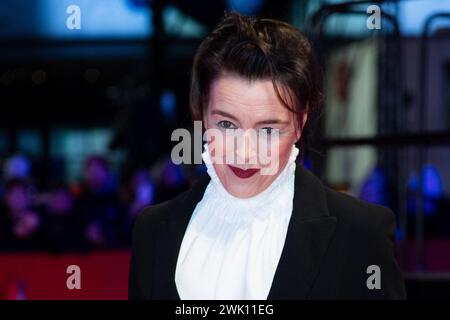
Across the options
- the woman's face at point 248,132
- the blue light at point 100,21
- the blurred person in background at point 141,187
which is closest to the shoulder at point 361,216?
the woman's face at point 248,132

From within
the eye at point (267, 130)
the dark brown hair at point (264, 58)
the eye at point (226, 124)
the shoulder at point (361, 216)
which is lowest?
the shoulder at point (361, 216)

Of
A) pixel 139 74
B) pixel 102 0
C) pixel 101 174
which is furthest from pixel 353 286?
pixel 139 74

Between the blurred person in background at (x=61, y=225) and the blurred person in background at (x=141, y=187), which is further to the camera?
the blurred person in background at (x=141, y=187)

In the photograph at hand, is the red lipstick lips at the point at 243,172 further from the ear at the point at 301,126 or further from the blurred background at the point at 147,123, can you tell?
the blurred background at the point at 147,123

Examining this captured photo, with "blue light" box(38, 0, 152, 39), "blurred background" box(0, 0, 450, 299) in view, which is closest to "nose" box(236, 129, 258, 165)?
"blurred background" box(0, 0, 450, 299)

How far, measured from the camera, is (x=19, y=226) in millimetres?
5016

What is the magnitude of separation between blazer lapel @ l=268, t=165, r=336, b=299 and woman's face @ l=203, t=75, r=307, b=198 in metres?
0.08

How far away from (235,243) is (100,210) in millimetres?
4004

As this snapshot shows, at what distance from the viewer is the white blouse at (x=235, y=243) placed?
1.38m

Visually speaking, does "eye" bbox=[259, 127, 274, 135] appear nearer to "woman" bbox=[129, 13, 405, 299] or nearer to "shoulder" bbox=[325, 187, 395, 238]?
"woman" bbox=[129, 13, 405, 299]

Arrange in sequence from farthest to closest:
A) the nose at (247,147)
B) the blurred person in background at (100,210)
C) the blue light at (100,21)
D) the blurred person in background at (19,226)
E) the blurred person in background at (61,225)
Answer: the blue light at (100,21) < the blurred person in background at (100,210) < the blurred person in background at (19,226) < the blurred person in background at (61,225) < the nose at (247,147)

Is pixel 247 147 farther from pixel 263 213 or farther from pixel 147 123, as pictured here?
pixel 147 123

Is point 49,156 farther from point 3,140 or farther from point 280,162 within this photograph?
point 280,162
